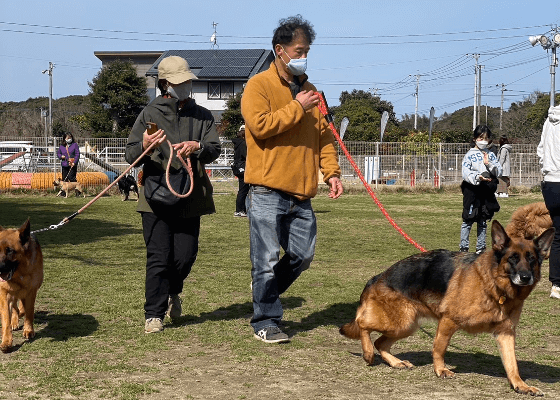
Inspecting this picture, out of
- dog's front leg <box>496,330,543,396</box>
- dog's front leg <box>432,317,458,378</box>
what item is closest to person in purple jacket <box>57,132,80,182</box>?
dog's front leg <box>432,317,458,378</box>

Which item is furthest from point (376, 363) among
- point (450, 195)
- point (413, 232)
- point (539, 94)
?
point (539, 94)

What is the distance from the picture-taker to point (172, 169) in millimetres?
5535

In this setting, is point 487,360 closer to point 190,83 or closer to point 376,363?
point 376,363

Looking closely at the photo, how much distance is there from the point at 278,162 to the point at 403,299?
1401mm

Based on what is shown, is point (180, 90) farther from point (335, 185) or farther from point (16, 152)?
point (16, 152)

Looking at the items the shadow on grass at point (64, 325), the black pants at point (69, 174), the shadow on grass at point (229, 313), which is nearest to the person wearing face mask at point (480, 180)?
the shadow on grass at point (229, 313)

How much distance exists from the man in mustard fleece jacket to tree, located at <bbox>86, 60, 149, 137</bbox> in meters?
45.7

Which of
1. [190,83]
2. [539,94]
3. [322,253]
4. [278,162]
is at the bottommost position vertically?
[322,253]

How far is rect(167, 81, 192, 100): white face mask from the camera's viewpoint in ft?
18.2

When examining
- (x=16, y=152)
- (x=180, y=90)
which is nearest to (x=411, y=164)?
(x=16, y=152)

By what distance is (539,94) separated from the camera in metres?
69.9

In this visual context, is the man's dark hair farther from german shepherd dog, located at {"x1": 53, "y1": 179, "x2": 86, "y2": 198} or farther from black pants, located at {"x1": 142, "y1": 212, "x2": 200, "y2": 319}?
german shepherd dog, located at {"x1": 53, "y1": 179, "x2": 86, "y2": 198}

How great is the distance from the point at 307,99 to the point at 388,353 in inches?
74.1

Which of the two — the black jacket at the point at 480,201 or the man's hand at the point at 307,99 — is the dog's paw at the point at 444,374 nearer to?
the man's hand at the point at 307,99
